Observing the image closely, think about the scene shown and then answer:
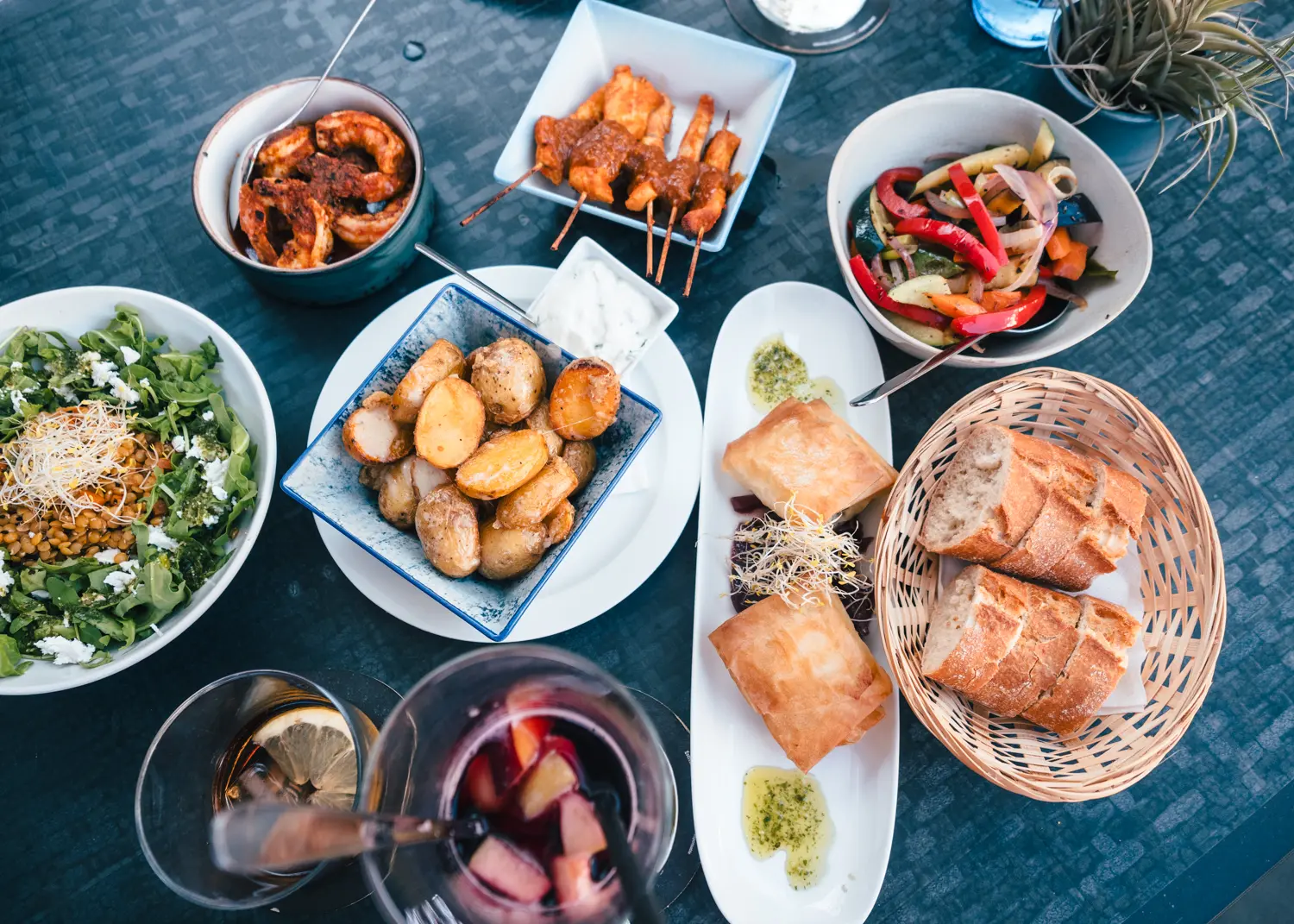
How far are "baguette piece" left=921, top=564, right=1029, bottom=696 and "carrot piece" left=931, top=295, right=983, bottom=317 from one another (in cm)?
53

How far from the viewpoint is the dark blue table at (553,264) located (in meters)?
1.69

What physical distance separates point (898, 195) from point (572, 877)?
1.58 m

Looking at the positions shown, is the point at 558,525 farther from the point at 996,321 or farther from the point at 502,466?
the point at 996,321

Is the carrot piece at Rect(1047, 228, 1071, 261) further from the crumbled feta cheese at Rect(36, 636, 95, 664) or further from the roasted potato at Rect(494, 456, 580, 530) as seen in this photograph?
the crumbled feta cheese at Rect(36, 636, 95, 664)

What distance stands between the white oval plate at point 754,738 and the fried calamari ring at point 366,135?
0.80 m

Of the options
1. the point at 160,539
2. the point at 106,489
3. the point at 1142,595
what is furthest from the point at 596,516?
the point at 1142,595

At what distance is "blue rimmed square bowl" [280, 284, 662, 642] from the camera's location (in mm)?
1509

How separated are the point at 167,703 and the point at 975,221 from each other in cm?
202

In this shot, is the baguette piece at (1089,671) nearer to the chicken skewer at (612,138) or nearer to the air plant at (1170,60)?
the air plant at (1170,60)

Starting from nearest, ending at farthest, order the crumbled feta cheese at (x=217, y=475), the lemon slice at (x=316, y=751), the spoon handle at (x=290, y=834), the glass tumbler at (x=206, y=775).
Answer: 1. the spoon handle at (x=290, y=834)
2. the glass tumbler at (x=206, y=775)
3. the lemon slice at (x=316, y=751)
4. the crumbled feta cheese at (x=217, y=475)

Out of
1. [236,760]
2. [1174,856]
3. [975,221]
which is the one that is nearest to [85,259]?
[236,760]

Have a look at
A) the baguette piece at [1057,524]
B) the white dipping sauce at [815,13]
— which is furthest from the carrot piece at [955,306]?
the white dipping sauce at [815,13]

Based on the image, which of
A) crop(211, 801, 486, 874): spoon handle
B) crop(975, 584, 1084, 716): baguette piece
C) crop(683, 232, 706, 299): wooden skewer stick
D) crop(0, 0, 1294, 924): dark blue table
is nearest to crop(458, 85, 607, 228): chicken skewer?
crop(0, 0, 1294, 924): dark blue table

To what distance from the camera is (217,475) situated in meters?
1.59
